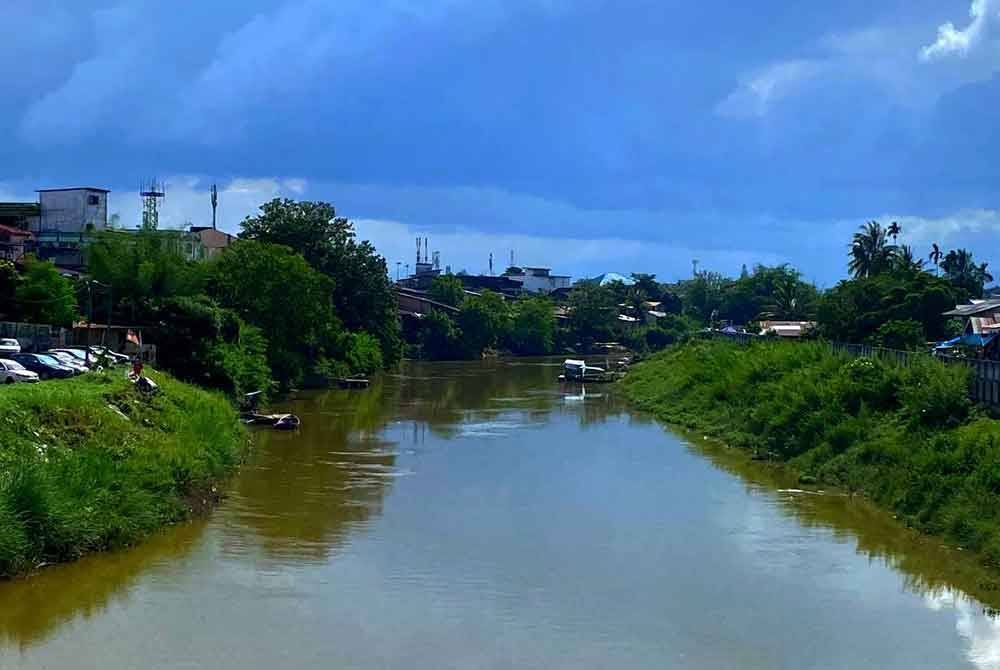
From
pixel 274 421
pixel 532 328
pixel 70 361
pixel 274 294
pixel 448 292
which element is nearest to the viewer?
pixel 70 361

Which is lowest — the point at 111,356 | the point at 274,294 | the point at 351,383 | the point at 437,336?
the point at 351,383

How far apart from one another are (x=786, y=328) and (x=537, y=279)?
2766 inches

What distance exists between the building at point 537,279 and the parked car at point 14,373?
109m

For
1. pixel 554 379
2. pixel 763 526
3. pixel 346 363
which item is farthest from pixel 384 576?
pixel 554 379

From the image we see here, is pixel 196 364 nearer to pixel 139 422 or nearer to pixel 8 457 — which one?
pixel 139 422

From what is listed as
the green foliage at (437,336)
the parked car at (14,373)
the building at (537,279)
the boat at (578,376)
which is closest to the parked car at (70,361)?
the parked car at (14,373)

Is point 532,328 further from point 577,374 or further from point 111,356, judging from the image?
point 111,356

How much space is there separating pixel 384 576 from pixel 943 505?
12093 mm

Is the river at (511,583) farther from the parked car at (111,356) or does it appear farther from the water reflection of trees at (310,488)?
the parked car at (111,356)

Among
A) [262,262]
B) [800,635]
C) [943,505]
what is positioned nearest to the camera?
[800,635]

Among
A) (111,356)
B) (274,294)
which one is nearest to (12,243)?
(274,294)

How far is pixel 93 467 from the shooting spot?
741 inches

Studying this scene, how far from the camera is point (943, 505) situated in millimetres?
21094

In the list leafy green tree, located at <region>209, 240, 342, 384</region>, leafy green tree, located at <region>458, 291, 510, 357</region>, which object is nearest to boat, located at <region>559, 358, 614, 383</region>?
leafy green tree, located at <region>209, 240, 342, 384</region>
